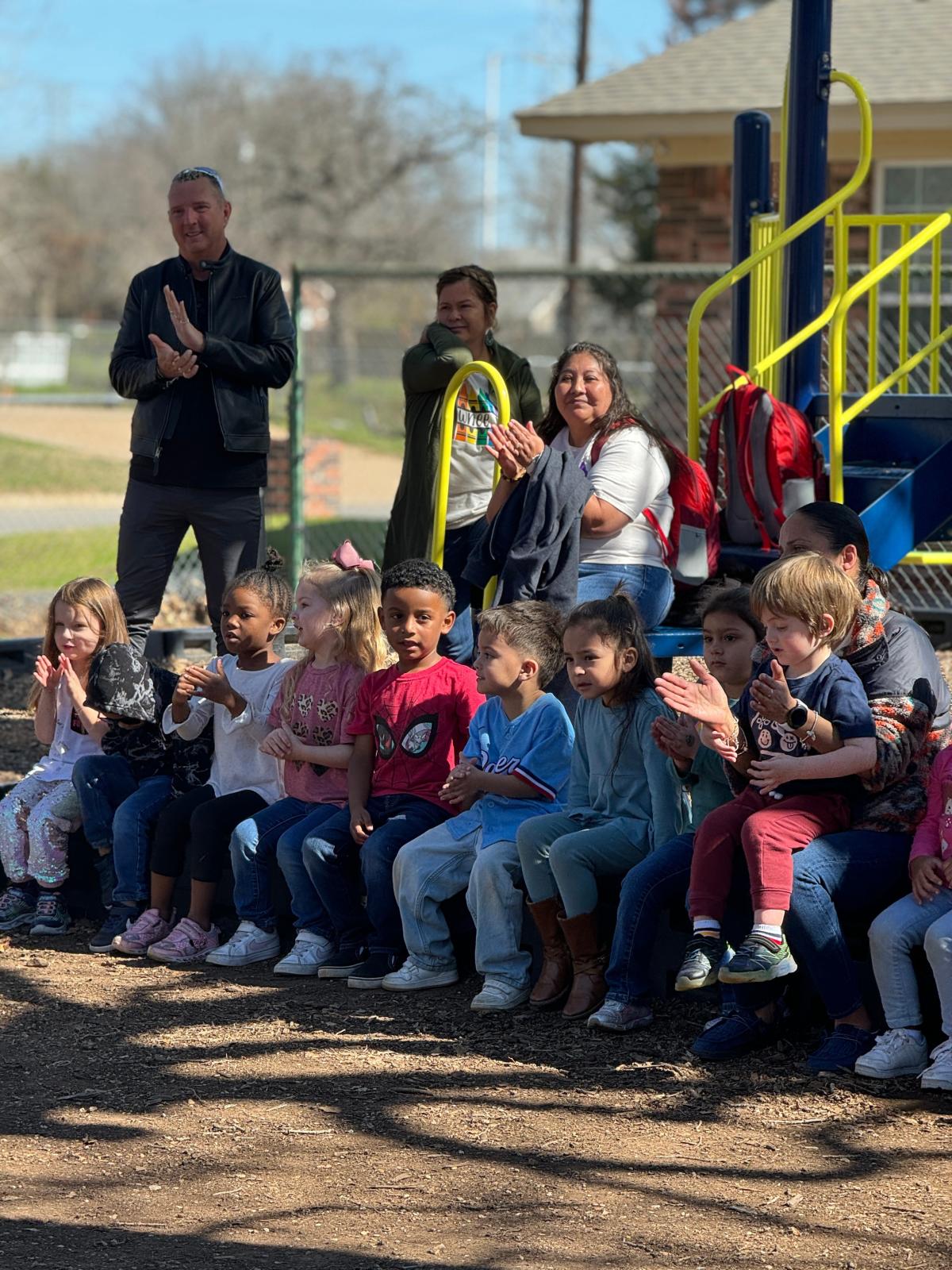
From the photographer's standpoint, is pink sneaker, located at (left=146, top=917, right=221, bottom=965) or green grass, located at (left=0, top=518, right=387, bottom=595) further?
green grass, located at (left=0, top=518, right=387, bottom=595)

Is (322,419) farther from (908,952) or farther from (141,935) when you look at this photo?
(908,952)

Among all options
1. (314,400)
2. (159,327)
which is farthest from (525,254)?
(159,327)

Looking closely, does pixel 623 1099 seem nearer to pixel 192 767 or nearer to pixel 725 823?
pixel 725 823

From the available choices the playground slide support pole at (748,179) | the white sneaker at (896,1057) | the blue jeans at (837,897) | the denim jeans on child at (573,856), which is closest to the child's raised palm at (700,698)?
the blue jeans at (837,897)

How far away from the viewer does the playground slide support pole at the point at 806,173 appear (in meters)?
7.25

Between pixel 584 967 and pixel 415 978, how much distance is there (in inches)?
21.2

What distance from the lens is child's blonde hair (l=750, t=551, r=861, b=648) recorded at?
4387 millimetres

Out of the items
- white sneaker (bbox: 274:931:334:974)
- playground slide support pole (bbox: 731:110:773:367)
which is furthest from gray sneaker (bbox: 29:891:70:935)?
playground slide support pole (bbox: 731:110:773:367)

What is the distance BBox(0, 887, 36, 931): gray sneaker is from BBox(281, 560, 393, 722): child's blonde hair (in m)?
1.17

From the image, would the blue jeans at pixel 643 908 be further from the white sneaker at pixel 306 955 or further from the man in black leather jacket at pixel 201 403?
the man in black leather jacket at pixel 201 403

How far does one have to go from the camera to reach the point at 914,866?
14.0 ft

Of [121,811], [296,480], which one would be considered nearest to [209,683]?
[121,811]

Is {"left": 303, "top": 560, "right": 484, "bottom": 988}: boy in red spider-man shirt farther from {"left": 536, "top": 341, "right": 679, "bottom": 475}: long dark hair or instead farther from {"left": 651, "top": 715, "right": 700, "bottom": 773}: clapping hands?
{"left": 536, "top": 341, "right": 679, "bottom": 475}: long dark hair

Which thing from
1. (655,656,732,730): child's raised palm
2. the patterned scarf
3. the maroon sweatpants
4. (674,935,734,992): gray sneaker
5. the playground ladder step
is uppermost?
the playground ladder step
